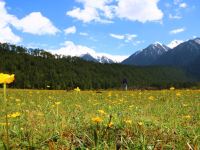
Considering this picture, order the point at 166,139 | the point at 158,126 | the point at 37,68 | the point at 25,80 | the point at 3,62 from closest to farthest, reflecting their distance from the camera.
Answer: the point at 166,139 < the point at 158,126 < the point at 25,80 < the point at 3,62 < the point at 37,68

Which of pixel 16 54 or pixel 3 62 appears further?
pixel 16 54

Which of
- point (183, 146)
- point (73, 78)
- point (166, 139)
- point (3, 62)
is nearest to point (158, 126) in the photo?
point (166, 139)

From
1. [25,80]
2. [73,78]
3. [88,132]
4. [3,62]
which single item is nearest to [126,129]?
[88,132]

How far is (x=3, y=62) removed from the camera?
178 meters

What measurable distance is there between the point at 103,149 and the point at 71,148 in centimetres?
56

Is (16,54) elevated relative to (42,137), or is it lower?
elevated

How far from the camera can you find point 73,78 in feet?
647

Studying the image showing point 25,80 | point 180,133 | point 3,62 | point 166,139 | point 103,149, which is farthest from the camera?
point 3,62

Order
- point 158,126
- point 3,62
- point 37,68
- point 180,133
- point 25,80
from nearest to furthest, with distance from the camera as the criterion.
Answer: point 180,133 < point 158,126 < point 25,80 < point 3,62 < point 37,68

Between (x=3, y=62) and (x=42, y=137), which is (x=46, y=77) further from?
(x=42, y=137)

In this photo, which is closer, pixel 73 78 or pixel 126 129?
pixel 126 129

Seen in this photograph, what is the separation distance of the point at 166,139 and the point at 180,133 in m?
0.59

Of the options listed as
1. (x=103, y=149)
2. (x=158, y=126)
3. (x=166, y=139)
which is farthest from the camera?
(x=158, y=126)

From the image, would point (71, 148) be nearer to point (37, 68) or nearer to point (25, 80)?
point (25, 80)
